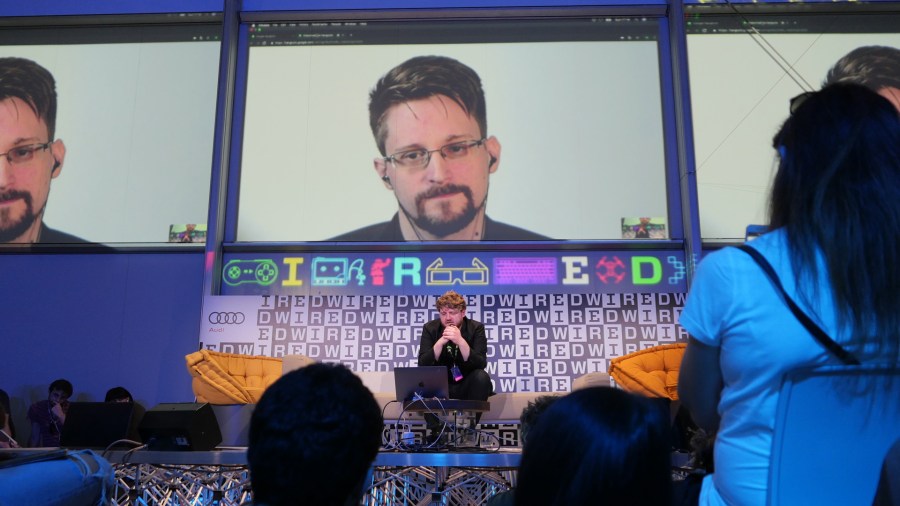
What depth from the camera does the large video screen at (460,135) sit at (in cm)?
716

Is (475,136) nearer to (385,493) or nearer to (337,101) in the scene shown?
(337,101)

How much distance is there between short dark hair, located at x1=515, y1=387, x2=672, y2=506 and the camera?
994mm

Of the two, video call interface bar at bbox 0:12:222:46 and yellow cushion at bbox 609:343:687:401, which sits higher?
video call interface bar at bbox 0:12:222:46

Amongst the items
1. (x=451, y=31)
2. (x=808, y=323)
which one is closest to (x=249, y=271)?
(x=451, y=31)

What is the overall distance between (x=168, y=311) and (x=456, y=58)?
350 centimetres

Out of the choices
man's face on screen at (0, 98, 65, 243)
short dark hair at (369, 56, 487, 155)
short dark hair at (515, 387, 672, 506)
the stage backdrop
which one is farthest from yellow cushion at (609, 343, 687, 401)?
man's face on screen at (0, 98, 65, 243)

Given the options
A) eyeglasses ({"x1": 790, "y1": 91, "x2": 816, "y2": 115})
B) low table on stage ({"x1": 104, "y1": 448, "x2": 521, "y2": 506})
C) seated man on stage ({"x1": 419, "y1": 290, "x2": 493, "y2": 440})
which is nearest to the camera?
eyeglasses ({"x1": 790, "y1": 91, "x2": 816, "y2": 115})

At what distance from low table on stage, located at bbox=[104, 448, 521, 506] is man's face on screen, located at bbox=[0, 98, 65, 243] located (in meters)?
3.89

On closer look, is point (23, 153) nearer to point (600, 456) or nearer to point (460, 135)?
point (460, 135)

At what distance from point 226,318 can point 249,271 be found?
0.56m

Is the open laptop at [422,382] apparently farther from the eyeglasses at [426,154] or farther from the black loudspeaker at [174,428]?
the eyeglasses at [426,154]

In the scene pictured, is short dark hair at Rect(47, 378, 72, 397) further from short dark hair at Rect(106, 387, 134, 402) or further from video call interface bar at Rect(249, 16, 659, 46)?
video call interface bar at Rect(249, 16, 659, 46)

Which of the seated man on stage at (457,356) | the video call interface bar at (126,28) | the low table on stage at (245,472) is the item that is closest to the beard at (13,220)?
the video call interface bar at (126,28)

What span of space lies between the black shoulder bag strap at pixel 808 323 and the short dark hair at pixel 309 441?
23.8 inches
